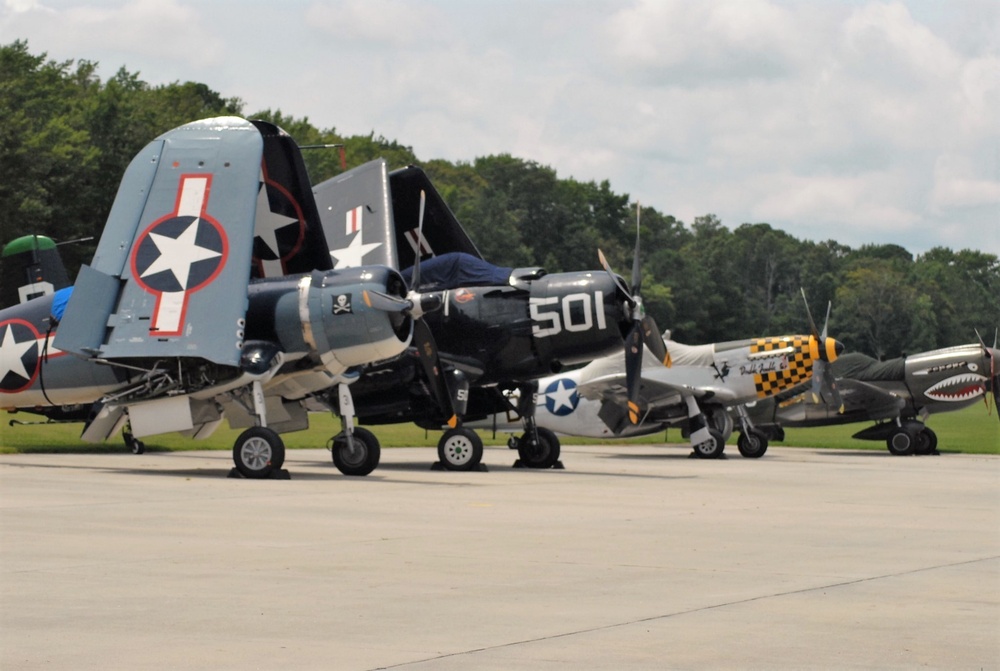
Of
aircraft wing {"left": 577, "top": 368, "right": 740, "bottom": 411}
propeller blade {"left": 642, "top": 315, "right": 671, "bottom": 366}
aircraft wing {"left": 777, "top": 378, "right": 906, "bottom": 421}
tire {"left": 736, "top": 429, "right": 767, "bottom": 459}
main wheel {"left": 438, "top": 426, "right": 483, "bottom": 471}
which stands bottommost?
tire {"left": 736, "top": 429, "right": 767, "bottom": 459}

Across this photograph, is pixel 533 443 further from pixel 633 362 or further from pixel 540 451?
pixel 633 362

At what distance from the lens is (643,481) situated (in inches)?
780

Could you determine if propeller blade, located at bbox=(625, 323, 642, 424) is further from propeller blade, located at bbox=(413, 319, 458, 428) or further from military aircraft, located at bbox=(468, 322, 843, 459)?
military aircraft, located at bbox=(468, 322, 843, 459)

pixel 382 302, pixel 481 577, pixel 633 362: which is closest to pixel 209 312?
pixel 382 302

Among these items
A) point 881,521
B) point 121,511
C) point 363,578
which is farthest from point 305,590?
point 881,521

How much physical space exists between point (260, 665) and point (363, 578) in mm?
2657

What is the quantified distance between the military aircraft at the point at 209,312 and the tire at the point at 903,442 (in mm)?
19070

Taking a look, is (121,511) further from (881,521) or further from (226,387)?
(881,521)

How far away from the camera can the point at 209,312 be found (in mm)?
17219

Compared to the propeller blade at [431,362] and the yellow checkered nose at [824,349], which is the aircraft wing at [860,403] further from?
the propeller blade at [431,362]

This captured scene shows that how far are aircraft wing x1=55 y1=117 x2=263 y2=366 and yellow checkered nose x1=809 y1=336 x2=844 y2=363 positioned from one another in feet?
54.3

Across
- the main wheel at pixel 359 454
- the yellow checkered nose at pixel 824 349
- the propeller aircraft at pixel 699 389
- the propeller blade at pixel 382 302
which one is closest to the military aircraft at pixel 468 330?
the main wheel at pixel 359 454

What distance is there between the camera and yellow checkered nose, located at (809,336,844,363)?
30406 mm

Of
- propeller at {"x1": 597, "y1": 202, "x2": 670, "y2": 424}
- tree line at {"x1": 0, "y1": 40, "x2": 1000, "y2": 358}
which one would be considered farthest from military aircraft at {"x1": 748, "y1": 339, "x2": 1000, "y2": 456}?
tree line at {"x1": 0, "y1": 40, "x2": 1000, "y2": 358}
